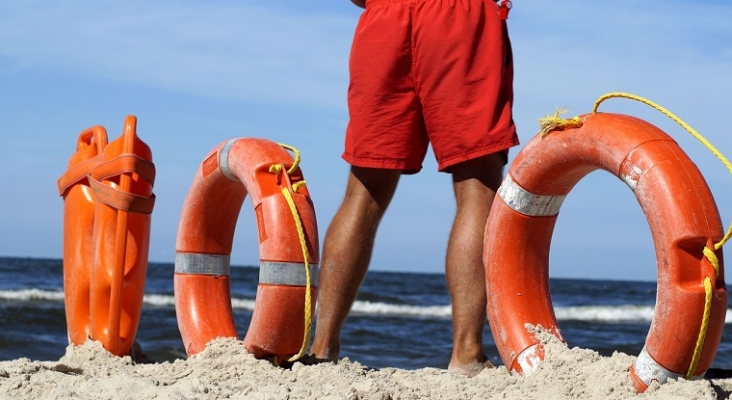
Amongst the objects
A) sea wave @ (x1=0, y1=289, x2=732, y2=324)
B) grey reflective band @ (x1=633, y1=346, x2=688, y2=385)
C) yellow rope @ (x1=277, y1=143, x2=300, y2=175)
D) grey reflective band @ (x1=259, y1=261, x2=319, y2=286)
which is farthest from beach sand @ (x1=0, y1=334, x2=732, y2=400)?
sea wave @ (x1=0, y1=289, x2=732, y2=324)

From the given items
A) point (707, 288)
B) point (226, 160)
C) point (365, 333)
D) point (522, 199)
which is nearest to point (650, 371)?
point (707, 288)

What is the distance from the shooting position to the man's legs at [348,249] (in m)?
3.25

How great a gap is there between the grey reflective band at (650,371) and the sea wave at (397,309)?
38.7ft

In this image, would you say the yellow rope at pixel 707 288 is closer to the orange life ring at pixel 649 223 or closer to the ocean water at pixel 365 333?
the orange life ring at pixel 649 223

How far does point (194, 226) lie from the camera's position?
11.8 feet

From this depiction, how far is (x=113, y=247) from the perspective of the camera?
3520 mm

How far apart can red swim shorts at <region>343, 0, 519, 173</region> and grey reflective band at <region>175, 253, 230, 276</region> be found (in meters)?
0.74

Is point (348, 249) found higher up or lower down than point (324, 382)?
higher up

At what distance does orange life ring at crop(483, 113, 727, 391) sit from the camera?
8.07 feet

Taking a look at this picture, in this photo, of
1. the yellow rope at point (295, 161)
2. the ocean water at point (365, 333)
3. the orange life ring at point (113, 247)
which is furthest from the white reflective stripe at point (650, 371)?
the ocean water at point (365, 333)

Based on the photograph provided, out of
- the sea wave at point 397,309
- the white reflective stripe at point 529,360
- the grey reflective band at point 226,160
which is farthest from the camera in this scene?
the sea wave at point 397,309

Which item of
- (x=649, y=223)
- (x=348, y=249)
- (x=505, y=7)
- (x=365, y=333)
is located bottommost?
(x=365, y=333)

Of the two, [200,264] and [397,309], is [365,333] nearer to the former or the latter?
[200,264]

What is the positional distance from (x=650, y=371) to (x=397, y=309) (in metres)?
13.6
